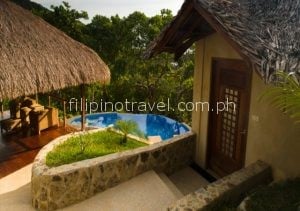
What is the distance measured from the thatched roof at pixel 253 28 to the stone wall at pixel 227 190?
2.21m

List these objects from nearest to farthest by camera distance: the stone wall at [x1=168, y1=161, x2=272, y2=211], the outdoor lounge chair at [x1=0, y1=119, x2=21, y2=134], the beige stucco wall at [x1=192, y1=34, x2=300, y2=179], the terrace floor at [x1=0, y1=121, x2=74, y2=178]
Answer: the stone wall at [x1=168, y1=161, x2=272, y2=211]
the beige stucco wall at [x1=192, y1=34, x2=300, y2=179]
the terrace floor at [x1=0, y1=121, x2=74, y2=178]
the outdoor lounge chair at [x1=0, y1=119, x2=21, y2=134]

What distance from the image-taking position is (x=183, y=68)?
18953 millimetres

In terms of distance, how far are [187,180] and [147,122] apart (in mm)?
10183

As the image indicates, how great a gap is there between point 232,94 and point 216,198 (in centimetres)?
282

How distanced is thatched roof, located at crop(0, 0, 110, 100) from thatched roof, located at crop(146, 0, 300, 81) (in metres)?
3.39

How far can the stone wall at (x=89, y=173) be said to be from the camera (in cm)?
564

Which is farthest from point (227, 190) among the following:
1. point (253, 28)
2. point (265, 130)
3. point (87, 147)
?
point (87, 147)

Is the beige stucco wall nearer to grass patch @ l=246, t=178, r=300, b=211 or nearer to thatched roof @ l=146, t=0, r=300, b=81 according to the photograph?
grass patch @ l=246, t=178, r=300, b=211

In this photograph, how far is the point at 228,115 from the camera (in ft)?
23.0

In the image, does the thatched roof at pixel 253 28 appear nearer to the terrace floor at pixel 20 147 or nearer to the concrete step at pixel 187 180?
the concrete step at pixel 187 180

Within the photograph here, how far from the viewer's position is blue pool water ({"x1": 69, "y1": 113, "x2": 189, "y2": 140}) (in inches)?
627

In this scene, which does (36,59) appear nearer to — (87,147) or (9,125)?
(9,125)

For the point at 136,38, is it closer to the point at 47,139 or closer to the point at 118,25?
the point at 118,25

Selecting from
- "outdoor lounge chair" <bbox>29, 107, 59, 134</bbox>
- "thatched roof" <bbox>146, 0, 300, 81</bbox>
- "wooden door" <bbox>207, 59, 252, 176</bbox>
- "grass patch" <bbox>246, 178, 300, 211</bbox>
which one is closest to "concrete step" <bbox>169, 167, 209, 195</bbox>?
"wooden door" <bbox>207, 59, 252, 176</bbox>
